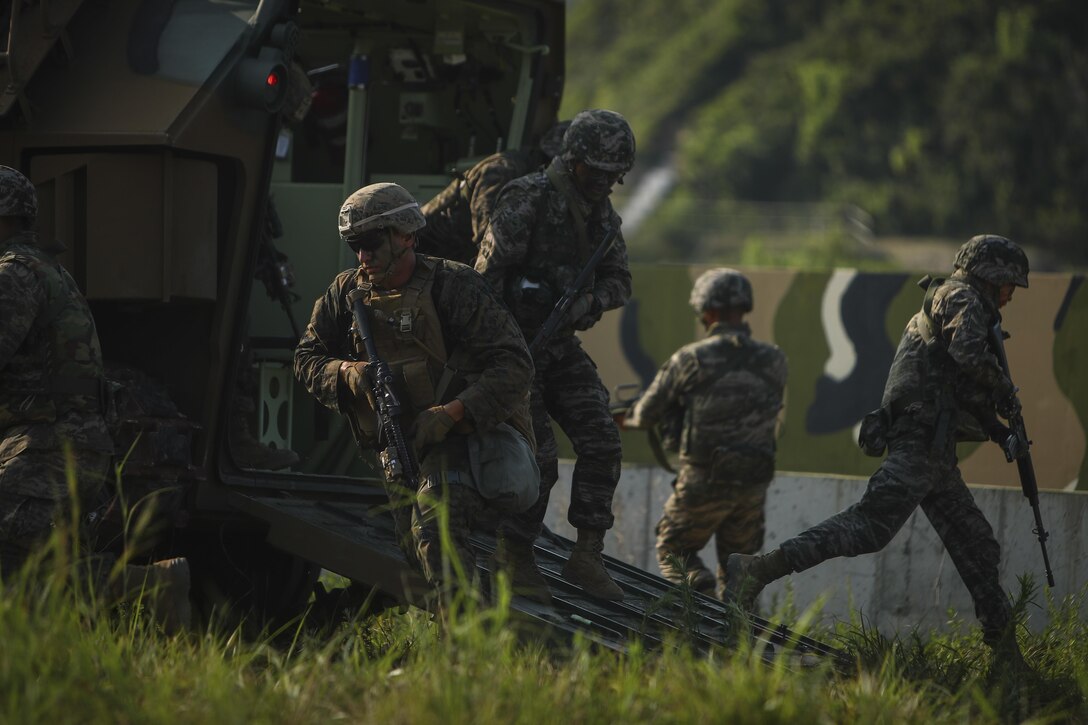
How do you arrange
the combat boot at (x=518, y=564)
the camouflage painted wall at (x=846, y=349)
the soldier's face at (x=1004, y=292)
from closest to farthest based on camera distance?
1. the combat boot at (x=518, y=564)
2. the soldier's face at (x=1004, y=292)
3. the camouflage painted wall at (x=846, y=349)

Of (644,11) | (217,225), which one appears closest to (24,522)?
(217,225)

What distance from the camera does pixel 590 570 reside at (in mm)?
6578

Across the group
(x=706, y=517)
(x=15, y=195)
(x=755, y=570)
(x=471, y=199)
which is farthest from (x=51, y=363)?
(x=706, y=517)

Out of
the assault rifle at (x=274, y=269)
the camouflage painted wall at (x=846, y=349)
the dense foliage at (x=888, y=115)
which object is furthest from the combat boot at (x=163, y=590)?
the dense foliage at (x=888, y=115)

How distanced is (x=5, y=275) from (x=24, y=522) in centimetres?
79

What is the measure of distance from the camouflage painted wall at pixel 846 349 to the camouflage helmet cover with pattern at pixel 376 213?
4.42m

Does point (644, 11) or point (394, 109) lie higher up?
point (644, 11)

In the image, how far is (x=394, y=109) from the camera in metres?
8.49

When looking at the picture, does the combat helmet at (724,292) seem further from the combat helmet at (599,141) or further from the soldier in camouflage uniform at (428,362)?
the soldier in camouflage uniform at (428,362)

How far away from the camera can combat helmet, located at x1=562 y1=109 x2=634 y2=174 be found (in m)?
6.46

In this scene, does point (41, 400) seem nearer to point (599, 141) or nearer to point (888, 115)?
point (599, 141)

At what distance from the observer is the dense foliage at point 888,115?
4097 cm

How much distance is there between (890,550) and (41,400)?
4.98 meters

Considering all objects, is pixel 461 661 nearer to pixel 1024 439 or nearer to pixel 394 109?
pixel 1024 439
